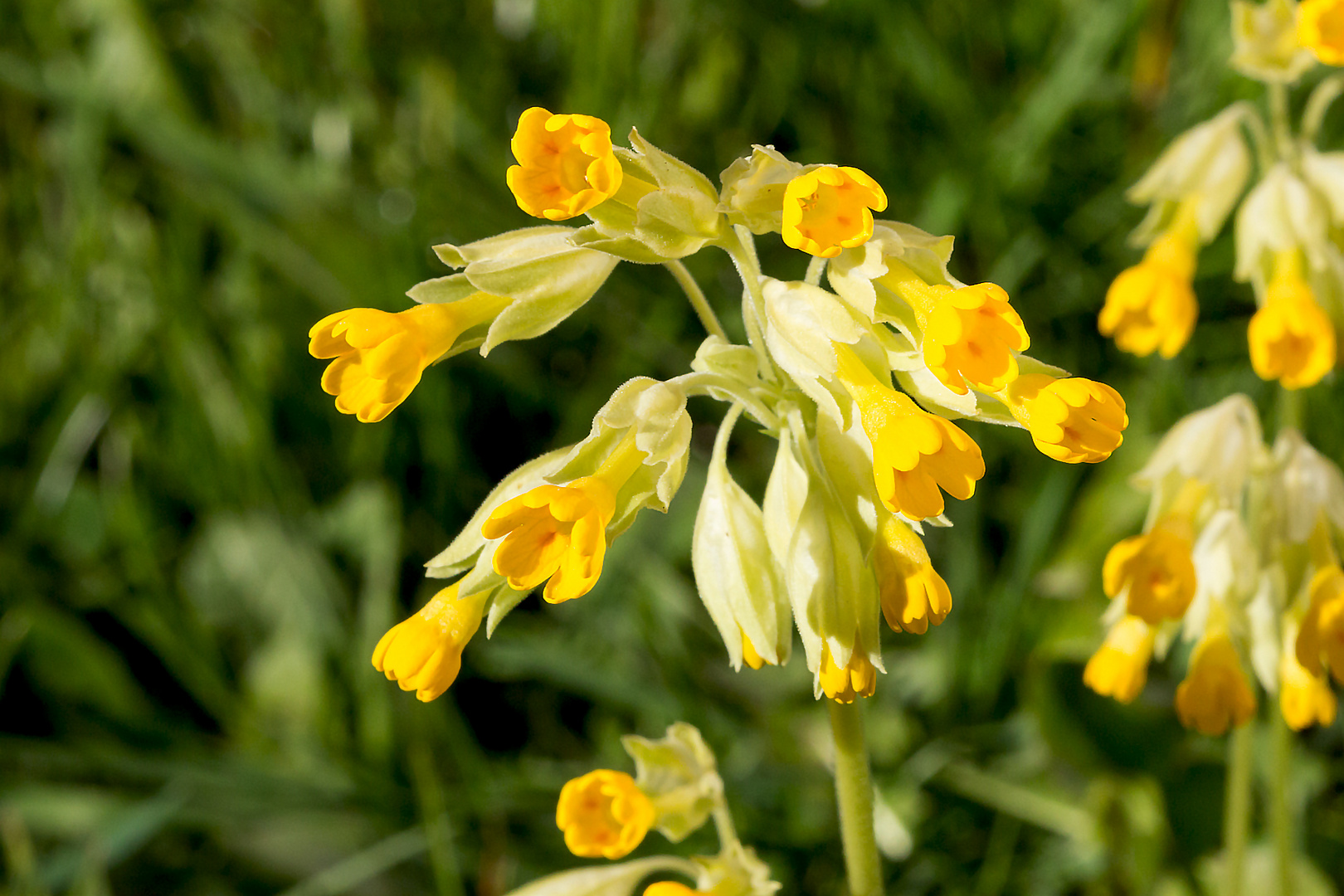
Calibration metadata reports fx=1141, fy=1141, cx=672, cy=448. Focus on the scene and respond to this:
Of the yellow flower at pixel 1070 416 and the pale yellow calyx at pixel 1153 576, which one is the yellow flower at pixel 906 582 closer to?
the yellow flower at pixel 1070 416

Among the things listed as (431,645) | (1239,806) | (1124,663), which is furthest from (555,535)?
(1239,806)

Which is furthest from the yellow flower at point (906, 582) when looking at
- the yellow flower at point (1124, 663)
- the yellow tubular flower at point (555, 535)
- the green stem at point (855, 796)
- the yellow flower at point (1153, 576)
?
the yellow flower at point (1124, 663)

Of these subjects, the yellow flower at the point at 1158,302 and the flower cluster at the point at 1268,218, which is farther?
the yellow flower at the point at 1158,302

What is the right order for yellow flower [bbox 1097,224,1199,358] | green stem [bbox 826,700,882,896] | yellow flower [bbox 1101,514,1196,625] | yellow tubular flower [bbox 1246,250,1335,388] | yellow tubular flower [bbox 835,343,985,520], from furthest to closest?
yellow flower [bbox 1097,224,1199,358] → yellow tubular flower [bbox 1246,250,1335,388] → yellow flower [bbox 1101,514,1196,625] → green stem [bbox 826,700,882,896] → yellow tubular flower [bbox 835,343,985,520]

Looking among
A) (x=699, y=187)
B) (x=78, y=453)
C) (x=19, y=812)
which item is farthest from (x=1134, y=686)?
(x=78, y=453)

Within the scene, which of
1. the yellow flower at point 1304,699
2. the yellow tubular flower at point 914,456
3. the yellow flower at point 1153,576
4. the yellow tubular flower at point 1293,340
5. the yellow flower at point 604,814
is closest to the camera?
the yellow tubular flower at point 914,456

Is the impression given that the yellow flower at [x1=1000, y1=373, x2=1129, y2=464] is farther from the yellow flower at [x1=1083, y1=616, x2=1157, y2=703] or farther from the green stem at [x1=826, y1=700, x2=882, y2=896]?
the yellow flower at [x1=1083, y1=616, x2=1157, y2=703]

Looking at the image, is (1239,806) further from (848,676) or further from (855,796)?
(848,676)

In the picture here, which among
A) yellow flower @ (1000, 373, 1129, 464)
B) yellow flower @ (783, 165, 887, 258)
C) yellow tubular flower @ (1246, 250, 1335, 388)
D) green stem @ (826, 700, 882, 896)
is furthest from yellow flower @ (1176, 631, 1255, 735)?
yellow flower @ (783, 165, 887, 258)
